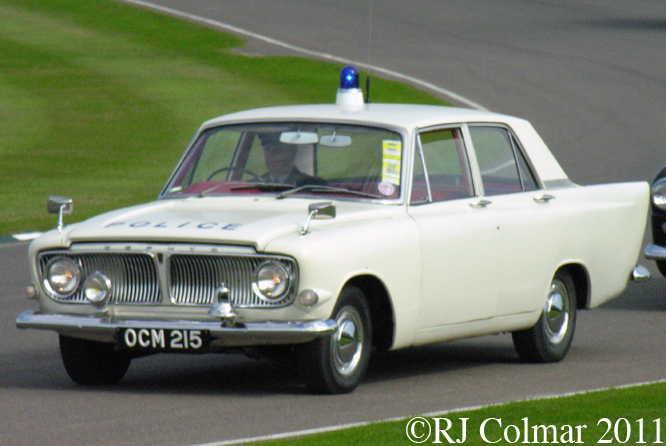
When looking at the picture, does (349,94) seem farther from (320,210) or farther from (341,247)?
(341,247)

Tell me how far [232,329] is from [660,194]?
5.28 metres

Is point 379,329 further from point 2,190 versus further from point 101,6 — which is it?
point 101,6

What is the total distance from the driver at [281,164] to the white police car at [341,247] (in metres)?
0.01

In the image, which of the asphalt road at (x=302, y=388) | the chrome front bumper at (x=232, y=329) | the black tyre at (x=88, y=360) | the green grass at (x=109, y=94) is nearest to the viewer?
the asphalt road at (x=302, y=388)

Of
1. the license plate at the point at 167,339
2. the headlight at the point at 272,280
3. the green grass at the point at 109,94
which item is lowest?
the green grass at the point at 109,94

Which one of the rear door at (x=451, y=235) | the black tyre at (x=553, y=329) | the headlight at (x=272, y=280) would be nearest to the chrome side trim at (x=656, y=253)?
the black tyre at (x=553, y=329)

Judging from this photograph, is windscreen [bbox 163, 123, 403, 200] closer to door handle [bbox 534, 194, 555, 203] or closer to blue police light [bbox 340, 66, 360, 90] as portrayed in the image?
blue police light [bbox 340, 66, 360, 90]

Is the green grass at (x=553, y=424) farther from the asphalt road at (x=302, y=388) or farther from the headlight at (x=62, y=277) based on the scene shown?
the headlight at (x=62, y=277)

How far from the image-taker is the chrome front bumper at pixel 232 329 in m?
7.11

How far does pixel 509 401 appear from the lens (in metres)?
7.28

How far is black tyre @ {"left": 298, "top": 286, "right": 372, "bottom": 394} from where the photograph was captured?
7.30 meters

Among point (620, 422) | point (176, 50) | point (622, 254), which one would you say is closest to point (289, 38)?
point (176, 50)

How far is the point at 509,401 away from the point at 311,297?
1.15m

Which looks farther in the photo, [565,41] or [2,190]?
[565,41]
